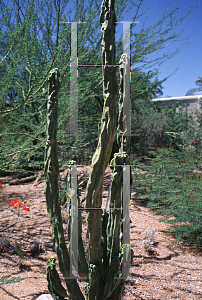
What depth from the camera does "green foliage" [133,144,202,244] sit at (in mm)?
2607

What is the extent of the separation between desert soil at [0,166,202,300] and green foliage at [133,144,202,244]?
0.56ft

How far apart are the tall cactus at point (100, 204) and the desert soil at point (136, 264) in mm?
483

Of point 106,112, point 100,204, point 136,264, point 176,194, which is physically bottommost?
point 136,264

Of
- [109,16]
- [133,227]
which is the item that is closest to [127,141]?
[109,16]

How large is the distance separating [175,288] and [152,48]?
3.18 metres

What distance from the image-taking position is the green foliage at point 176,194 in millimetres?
2607

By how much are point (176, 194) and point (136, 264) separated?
3.97 ft

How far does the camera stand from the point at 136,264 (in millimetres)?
2289

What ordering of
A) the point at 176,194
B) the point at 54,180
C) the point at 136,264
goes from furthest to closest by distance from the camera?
1. the point at 176,194
2. the point at 136,264
3. the point at 54,180

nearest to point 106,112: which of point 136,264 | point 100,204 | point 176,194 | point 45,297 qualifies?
point 100,204

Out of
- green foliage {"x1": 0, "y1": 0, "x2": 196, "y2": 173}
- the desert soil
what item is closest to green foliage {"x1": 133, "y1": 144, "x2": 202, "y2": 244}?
the desert soil

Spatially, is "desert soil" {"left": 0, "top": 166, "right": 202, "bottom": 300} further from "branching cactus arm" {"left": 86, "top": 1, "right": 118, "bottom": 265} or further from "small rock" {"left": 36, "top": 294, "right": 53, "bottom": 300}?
"branching cactus arm" {"left": 86, "top": 1, "right": 118, "bottom": 265}

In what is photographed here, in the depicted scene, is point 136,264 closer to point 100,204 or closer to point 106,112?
point 100,204

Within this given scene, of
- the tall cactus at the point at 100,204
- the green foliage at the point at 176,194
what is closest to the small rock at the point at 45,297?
the tall cactus at the point at 100,204
